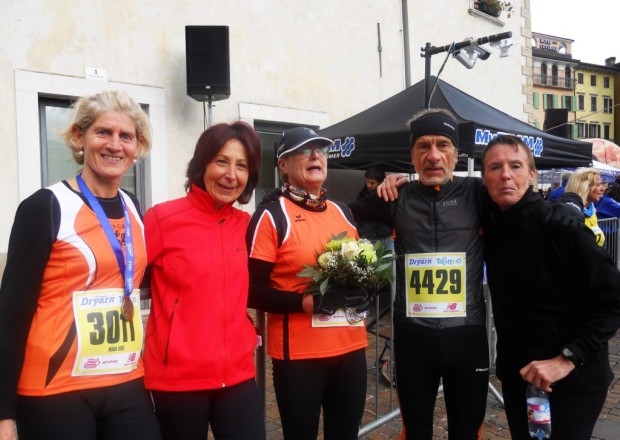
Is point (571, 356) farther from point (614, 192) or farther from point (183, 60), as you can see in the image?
point (614, 192)

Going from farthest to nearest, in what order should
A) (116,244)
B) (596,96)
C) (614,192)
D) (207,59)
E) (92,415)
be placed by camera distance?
(596,96), (614,192), (207,59), (116,244), (92,415)

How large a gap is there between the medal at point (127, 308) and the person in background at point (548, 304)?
158cm

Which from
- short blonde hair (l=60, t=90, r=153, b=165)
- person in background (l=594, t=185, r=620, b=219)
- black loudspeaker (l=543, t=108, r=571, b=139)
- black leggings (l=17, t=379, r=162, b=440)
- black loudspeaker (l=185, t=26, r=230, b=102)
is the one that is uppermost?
black loudspeaker (l=543, t=108, r=571, b=139)

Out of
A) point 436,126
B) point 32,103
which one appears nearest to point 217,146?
point 436,126

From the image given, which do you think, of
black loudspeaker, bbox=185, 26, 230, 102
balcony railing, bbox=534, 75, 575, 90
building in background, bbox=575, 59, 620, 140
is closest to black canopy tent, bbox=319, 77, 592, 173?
black loudspeaker, bbox=185, 26, 230, 102

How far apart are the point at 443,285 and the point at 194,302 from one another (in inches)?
46.3

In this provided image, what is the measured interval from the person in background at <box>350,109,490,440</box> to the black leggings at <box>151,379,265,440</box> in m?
0.80

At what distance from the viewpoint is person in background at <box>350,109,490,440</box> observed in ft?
7.96

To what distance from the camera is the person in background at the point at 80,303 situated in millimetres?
1674

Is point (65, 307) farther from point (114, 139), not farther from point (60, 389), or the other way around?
point (114, 139)

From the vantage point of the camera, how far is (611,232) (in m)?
7.96

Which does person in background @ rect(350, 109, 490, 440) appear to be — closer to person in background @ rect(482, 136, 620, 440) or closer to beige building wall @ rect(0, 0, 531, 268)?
person in background @ rect(482, 136, 620, 440)

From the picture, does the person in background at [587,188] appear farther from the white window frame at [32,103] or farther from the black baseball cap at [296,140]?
the white window frame at [32,103]

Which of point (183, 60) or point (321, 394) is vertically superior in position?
point (183, 60)
